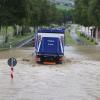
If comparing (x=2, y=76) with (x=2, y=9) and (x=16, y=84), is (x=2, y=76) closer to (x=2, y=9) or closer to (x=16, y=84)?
(x=16, y=84)

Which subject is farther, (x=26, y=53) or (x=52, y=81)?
(x=26, y=53)

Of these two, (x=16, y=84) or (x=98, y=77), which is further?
(x=98, y=77)

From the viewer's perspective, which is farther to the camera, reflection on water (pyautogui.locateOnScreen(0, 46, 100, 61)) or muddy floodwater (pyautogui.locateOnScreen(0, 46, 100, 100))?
reflection on water (pyautogui.locateOnScreen(0, 46, 100, 61))

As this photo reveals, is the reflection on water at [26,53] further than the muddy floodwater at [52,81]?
Yes

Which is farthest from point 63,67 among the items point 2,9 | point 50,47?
point 2,9

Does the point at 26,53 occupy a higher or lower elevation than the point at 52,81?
lower

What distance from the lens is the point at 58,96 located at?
877 inches

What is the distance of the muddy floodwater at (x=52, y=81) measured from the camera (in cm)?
2267

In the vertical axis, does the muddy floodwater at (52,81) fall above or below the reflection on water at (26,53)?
above

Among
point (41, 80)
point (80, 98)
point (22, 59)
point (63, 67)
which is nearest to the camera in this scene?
point (80, 98)

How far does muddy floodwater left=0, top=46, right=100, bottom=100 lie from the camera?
2267 cm

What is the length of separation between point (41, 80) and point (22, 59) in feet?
46.7

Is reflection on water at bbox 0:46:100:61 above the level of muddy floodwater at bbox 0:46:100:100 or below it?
below

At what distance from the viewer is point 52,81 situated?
28281mm
